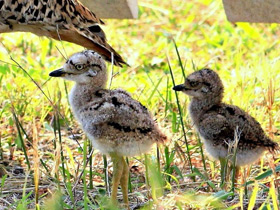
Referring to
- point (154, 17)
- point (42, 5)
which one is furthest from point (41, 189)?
point (154, 17)

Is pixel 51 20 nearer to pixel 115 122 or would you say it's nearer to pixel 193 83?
pixel 193 83

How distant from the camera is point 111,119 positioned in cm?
394

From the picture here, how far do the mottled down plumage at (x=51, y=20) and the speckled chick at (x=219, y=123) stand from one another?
0.94m

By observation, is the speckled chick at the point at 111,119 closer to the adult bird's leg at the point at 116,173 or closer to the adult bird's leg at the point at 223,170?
the adult bird's leg at the point at 116,173

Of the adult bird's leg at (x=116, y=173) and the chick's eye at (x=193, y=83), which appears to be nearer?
the adult bird's leg at (x=116, y=173)

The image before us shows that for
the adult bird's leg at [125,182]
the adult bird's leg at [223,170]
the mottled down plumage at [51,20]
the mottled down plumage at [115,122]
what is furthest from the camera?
the mottled down plumage at [51,20]

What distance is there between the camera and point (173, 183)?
4.54 m

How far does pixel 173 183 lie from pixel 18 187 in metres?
0.91

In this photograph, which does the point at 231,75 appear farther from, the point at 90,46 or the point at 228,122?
the point at 228,122

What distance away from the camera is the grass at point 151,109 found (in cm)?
398

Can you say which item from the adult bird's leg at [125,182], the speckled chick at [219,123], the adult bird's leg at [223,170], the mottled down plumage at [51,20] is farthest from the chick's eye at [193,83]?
the mottled down plumage at [51,20]

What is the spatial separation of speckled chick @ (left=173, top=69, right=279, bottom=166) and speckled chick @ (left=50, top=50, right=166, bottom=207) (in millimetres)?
432

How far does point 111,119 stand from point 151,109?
1.47 meters

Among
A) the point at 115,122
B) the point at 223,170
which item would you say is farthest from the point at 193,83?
the point at 115,122
